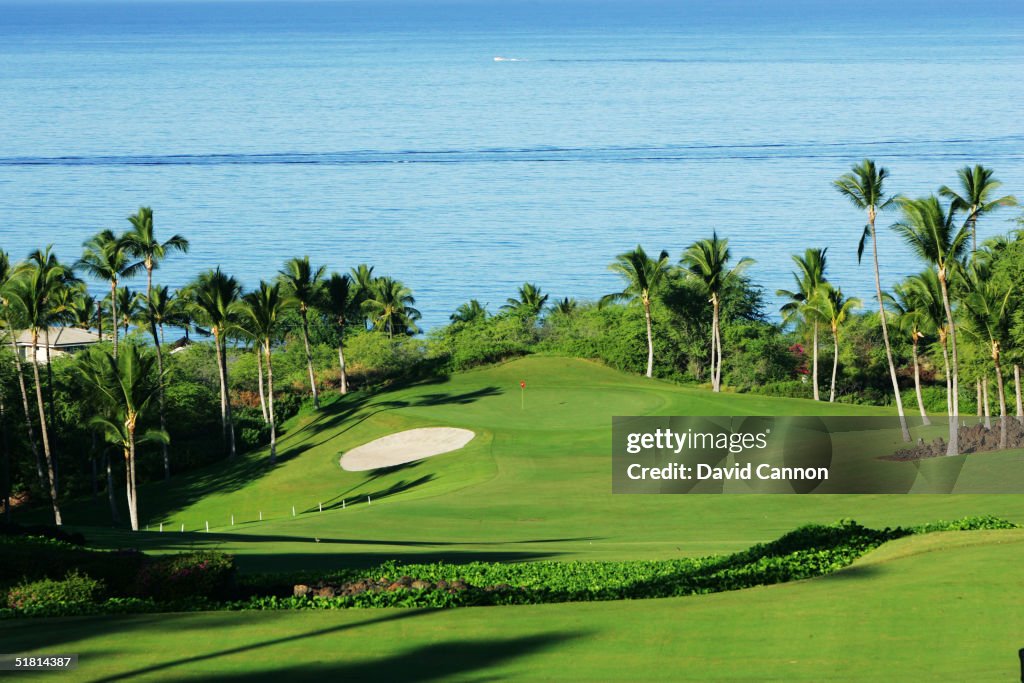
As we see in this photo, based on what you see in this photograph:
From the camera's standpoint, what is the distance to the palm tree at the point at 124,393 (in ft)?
133

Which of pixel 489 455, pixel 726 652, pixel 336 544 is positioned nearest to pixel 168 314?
pixel 489 455

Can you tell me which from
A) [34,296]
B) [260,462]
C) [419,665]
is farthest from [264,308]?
[419,665]

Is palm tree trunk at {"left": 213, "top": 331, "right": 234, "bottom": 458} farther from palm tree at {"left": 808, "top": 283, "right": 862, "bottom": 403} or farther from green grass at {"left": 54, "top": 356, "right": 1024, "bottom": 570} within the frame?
palm tree at {"left": 808, "top": 283, "right": 862, "bottom": 403}

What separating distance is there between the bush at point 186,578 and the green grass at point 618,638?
122 cm

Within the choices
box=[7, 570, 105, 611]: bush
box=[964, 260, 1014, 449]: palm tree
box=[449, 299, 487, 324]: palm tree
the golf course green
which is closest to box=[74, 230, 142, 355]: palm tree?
the golf course green

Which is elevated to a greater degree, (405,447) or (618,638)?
(405,447)

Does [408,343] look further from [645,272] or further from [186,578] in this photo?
[186,578]

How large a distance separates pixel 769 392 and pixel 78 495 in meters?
36.5

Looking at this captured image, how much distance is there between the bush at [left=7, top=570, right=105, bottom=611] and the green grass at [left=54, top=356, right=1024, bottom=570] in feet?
12.2

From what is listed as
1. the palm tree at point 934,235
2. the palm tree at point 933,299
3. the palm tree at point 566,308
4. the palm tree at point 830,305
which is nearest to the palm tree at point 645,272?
the palm tree at point 830,305

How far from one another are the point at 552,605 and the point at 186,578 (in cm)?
608

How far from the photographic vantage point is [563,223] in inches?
5143

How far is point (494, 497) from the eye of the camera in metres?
37.4

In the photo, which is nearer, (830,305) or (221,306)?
(221,306)
